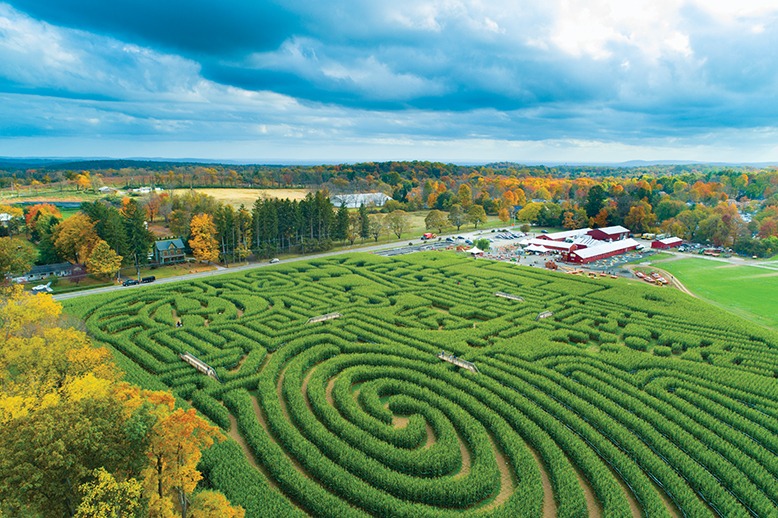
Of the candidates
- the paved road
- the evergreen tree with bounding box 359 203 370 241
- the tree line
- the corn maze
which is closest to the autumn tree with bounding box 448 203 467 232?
the paved road

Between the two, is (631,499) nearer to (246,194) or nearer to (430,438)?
(430,438)

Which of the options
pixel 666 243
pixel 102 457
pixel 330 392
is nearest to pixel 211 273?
pixel 330 392

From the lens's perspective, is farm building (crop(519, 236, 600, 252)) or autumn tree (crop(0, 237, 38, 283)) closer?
autumn tree (crop(0, 237, 38, 283))

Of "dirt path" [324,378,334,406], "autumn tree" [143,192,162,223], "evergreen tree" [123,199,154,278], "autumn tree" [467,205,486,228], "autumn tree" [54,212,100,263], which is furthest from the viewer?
"autumn tree" [467,205,486,228]

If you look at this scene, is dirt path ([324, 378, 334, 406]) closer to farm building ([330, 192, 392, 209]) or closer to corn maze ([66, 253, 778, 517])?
corn maze ([66, 253, 778, 517])

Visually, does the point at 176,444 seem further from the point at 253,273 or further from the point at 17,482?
the point at 253,273

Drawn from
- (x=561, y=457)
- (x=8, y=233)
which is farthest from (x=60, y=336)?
(x=8, y=233)
